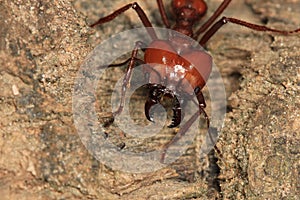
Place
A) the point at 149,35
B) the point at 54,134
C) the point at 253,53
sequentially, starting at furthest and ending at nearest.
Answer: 1. the point at 149,35
2. the point at 253,53
3. the point at 54,134

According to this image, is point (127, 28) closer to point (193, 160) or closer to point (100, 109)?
point (100, 109)

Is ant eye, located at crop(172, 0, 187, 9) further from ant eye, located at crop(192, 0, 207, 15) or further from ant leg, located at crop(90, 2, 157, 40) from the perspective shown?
ant leg, located at crop(90, 2, 157, 40)

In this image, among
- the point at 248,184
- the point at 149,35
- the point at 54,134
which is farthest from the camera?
the point at 149,35

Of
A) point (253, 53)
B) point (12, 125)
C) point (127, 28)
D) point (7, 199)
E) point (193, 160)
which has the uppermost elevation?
point (127, 28)

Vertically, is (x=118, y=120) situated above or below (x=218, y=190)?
above

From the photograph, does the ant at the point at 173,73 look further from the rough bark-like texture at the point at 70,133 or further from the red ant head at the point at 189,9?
the red ant head at the point at 189,9

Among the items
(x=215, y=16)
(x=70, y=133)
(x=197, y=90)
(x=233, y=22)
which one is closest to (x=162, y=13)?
(x=215, y=16)

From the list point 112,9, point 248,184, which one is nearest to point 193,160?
point 248,184

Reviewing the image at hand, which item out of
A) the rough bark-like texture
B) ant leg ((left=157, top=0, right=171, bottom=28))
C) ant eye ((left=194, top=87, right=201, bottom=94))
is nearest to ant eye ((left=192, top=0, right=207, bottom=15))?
ant leg ((left=157, top=0, right=171, bottom=28))
